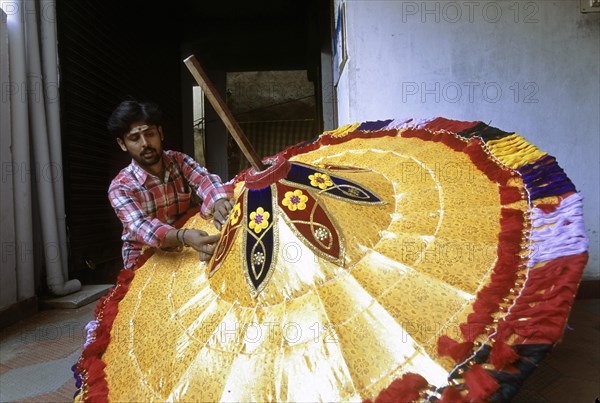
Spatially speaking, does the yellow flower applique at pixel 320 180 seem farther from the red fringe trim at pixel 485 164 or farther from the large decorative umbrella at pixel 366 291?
the red fringe trim at pixel 485 164

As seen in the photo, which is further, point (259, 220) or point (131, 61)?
point (131, 61)

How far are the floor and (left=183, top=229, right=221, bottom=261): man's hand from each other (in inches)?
30.3

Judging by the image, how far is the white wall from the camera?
2244 mm

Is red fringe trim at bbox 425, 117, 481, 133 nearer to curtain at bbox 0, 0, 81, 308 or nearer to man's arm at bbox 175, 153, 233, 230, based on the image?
man's arm at bbox 175, 153, 233, 230

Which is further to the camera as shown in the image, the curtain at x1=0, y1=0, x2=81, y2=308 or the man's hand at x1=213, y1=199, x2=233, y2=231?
the curtain at x1=0, y1=0, x2=81, y2=308

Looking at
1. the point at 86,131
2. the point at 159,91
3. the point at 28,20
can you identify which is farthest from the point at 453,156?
the point at 159,91

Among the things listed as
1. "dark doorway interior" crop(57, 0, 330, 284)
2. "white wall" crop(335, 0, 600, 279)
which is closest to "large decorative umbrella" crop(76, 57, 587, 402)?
"white wall" crop(335, 0, 600, 279)

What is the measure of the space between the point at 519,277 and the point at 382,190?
0.48m

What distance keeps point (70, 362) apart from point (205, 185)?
992 mm

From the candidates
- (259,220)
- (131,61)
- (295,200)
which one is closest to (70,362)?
(259,220)

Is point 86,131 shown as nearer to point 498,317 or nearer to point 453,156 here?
point 453,156

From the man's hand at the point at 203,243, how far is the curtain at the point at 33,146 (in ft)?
5.59

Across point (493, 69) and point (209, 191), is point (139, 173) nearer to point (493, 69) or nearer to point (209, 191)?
point (209, 191)

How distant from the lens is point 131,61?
14.4ft
